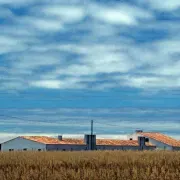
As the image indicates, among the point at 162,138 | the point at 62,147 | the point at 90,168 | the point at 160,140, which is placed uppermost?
the point at 162,138

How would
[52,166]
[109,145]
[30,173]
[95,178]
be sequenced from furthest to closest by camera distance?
[109,145]
[52,166]
[30,173]
[95,178]

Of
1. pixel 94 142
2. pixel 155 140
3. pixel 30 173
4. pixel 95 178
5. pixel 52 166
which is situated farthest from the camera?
pixel 155 140

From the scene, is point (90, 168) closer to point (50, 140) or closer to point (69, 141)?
point (50, 140)

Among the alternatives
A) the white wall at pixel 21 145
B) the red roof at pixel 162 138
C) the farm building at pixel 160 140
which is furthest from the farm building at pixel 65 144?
the red roof at pixel 162 138

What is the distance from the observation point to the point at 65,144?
64.6m

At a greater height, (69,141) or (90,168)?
(69,141)

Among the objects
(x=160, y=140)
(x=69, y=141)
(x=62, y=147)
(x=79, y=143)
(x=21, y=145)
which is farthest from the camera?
(x=160, y=140)

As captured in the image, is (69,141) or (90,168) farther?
(69,141)

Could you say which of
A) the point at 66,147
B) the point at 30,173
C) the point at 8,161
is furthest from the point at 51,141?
the point at 30,173

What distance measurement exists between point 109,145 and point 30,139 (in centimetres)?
1116

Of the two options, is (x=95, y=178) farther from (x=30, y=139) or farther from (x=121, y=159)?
(x=30, y=139)

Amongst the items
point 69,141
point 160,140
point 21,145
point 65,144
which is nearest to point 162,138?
point 160,140

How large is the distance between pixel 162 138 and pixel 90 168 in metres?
61.8

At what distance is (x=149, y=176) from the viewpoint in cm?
1598
